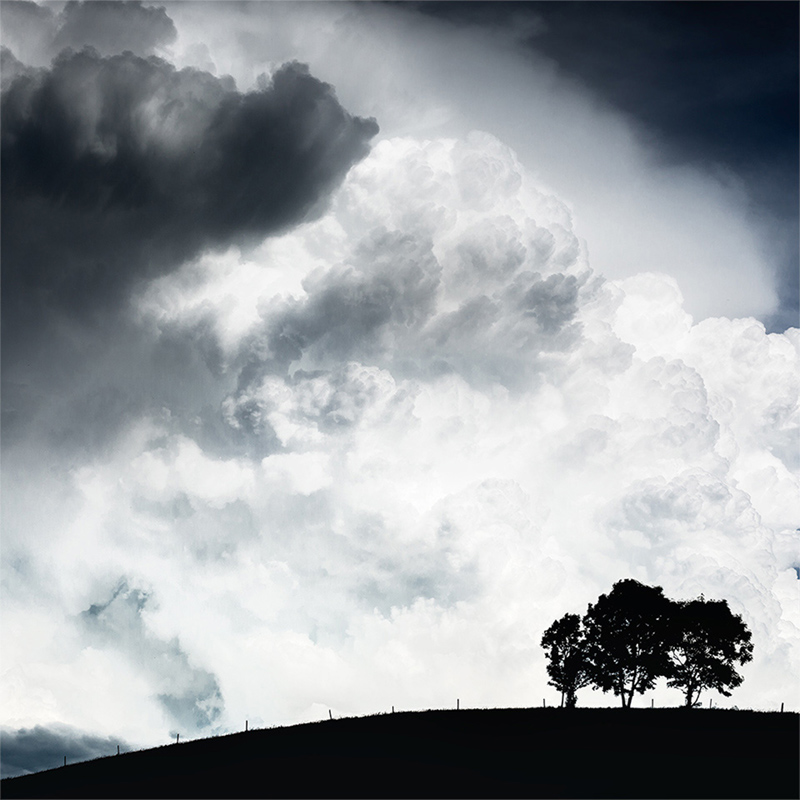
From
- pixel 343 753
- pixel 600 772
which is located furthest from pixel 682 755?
pixel 343 753

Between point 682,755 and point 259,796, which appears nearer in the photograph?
point 259,796

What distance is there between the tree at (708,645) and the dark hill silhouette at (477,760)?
56.1 ft

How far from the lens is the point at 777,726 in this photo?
64938mm

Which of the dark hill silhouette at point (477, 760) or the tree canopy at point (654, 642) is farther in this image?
the tree canopy at point (654, 642)

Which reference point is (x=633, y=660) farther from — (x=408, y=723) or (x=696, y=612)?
(x=408, y=723)

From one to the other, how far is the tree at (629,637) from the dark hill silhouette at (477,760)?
1553 centimetres

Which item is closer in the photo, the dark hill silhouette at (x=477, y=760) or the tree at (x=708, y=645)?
the dark hill silhouette at (x=477, y=760)

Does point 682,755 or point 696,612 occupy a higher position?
point 696,612

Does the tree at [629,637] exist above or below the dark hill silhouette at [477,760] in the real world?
above

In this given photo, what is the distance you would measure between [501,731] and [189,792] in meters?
28.3

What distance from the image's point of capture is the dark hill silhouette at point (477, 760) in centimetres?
4772

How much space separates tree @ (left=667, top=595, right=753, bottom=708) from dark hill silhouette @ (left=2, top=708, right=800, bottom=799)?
17.1 m

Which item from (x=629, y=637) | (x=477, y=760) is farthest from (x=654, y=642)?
(x=477, y=760)

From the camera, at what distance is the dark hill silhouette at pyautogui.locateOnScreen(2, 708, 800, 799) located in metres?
47.7
